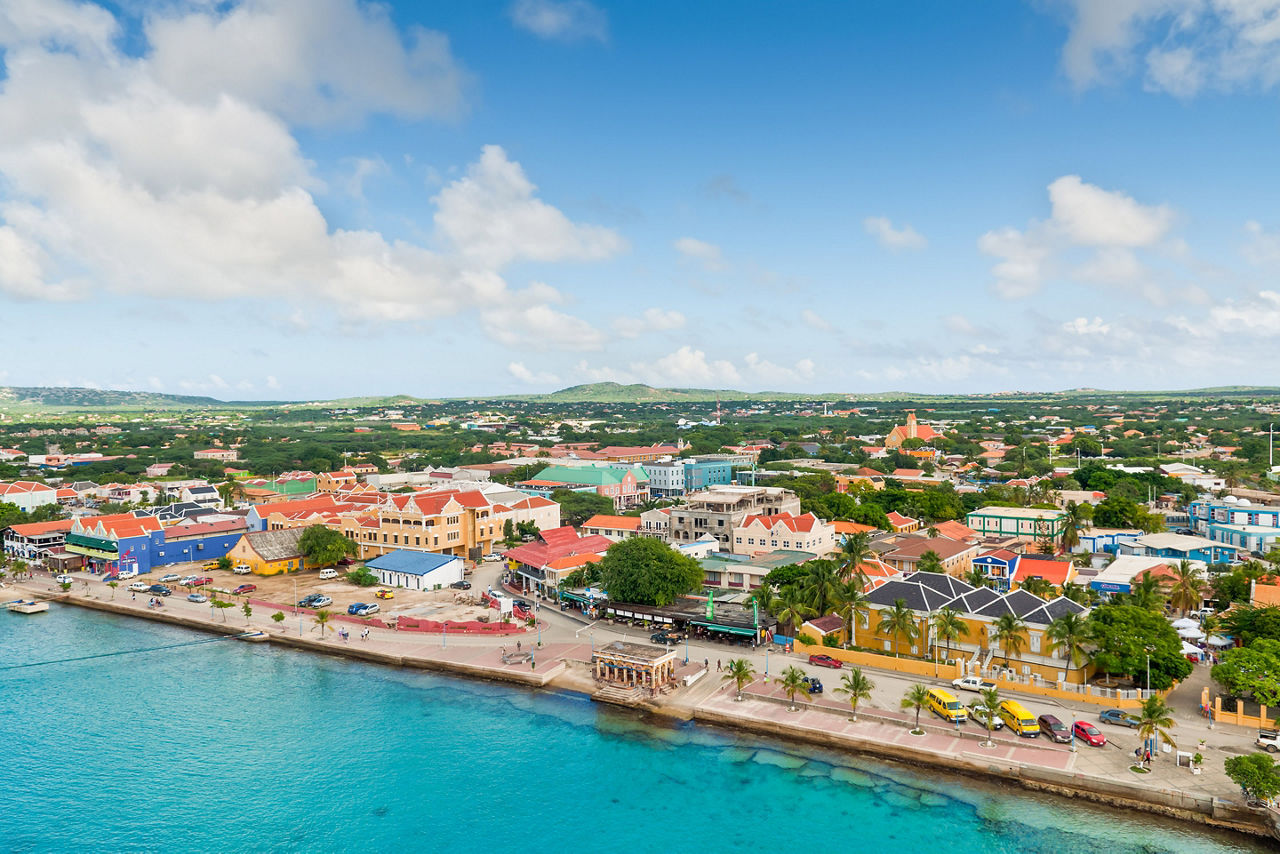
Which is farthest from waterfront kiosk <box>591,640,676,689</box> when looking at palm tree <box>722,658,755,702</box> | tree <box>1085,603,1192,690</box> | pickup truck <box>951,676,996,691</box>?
tree <box>1085,603,1192,690</box>

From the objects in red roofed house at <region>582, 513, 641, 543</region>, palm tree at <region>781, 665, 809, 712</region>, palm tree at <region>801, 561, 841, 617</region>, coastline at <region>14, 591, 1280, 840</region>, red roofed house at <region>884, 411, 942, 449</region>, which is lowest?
coastline at <region>14, 591, 1280, 840</region>

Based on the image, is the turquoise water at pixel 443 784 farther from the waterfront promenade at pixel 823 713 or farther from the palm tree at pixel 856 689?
the palm tree at pixel 856 689

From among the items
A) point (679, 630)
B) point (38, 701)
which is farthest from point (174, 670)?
point (679, 630)

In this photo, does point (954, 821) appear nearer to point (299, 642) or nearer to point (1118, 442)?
point (299, 642)

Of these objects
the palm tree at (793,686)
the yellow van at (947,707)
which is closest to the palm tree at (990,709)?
the yellow van at (947,707)

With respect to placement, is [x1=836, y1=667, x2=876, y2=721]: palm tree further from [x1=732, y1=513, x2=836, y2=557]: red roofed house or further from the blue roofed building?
the blue roofed building

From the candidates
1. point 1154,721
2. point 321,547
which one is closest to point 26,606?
point 321,547
